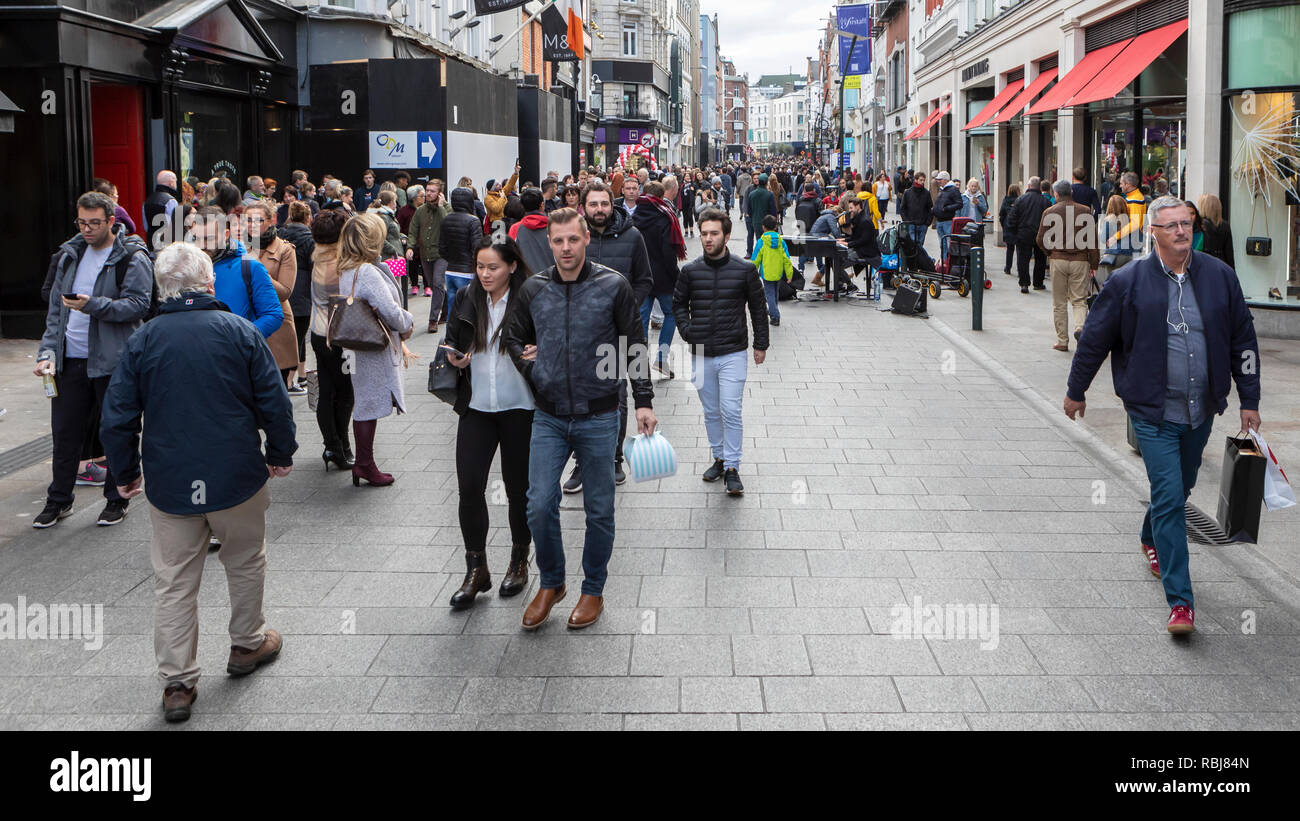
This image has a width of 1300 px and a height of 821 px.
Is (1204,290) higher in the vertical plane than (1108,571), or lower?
higher

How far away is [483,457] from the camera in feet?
19.9

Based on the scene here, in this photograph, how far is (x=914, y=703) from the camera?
16.1ft

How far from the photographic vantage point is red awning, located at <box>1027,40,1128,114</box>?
2066cm

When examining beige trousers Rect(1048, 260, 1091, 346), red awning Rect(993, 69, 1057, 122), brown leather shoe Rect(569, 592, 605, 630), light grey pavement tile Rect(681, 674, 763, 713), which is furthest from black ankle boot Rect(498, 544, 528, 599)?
red awning Rect(993, 69, 1057, 122)

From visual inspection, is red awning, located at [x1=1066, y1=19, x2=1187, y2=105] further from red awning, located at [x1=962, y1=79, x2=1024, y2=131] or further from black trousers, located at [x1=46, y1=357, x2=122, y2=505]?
black trousers, located at [x1=46, y1=357, x2=122, y2=505]

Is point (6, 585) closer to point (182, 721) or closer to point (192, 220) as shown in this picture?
point (182, 721)

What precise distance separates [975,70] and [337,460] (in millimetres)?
29806

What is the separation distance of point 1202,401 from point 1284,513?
2.33m

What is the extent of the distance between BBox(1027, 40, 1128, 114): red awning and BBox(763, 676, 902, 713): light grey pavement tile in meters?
17.6

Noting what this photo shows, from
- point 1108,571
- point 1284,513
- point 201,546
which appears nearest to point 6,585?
point 201,546

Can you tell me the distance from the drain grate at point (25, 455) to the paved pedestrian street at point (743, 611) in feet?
0.41

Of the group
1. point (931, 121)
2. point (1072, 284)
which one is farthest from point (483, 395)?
point (931, 121)
